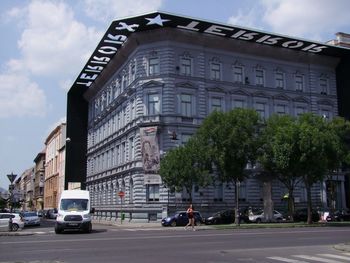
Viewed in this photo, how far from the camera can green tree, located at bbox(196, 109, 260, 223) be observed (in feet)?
131

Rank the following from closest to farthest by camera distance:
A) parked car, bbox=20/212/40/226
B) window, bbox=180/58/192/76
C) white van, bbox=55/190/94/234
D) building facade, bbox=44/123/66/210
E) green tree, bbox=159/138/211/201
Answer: white van, bbox=55/190/94/234 → green tree, bbox=159/138/211/201 → parked car, bbox=20/212/40/226 → window, bbox=180/58/192/76 → building facade, bbox=44/123/66/210

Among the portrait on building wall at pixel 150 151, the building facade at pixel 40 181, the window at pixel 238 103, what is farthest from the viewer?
the building facade at pixel 40 181


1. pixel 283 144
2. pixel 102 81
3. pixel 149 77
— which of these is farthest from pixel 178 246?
pixel 102 81

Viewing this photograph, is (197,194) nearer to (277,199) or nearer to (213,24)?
(277,199)

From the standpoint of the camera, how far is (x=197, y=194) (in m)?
48.8

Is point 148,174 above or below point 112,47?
below

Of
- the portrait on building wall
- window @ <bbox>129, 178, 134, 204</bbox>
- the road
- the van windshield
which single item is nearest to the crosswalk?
the road

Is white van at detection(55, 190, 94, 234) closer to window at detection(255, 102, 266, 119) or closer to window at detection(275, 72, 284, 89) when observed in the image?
window at detection(255, 102, 266, 119)

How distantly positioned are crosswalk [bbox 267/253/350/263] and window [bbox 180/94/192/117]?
3446 centimetres

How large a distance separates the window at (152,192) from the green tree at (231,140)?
9.53 m

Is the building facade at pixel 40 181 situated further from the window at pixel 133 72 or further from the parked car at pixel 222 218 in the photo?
the parked car at pixel 222 218

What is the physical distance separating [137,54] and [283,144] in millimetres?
19570

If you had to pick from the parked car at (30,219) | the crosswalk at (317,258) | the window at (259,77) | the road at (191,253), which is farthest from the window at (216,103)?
the crosswalk at (317,258)

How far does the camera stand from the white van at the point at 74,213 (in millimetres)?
31609
